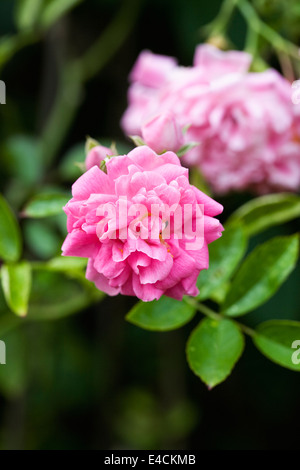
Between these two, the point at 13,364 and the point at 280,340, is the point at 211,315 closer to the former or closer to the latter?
the point at 280,340

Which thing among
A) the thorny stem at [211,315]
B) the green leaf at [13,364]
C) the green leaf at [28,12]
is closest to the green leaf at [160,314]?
the thorny stem at [211,315]

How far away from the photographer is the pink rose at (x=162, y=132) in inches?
21.8

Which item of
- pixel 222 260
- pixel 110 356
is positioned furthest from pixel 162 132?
pixel 110 356

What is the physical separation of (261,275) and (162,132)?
0.20m

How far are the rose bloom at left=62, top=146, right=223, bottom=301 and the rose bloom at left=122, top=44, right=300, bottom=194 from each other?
262 mm

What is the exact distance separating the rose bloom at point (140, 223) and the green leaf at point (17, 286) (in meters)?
0.15

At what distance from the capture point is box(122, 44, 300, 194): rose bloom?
0.76 m

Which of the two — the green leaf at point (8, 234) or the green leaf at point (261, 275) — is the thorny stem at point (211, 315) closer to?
the green leaf at point (261, 275)

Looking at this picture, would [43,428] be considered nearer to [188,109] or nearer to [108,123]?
[108,123]

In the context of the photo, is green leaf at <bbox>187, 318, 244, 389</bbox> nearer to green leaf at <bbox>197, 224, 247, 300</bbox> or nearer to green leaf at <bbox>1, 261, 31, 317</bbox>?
green leaf at <bbox>197, 224, 247, 300</bbox>

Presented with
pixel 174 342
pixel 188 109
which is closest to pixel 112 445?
pixel 174 342

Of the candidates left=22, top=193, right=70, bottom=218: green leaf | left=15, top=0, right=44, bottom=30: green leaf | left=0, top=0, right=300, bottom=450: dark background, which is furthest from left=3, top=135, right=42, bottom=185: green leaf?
left=22, top=193, right=70, bottom=218: green leaf

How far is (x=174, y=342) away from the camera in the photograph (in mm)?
1271

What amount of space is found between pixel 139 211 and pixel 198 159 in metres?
0.33
